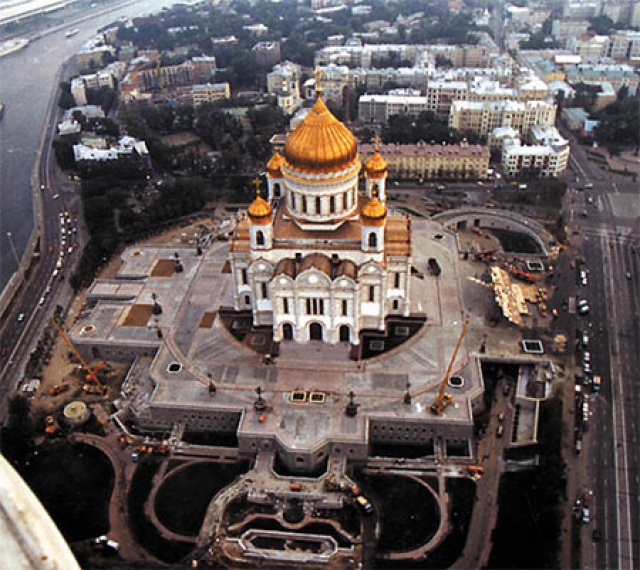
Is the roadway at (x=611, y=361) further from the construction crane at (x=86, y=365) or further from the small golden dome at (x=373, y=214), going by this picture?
the construction crane at (x=86, y=365)

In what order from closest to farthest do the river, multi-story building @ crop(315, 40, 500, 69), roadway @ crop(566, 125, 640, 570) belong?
roadway @ crop(566, 125, 640, 570), the river, multi-story building @ crop(315, 40, 500, 69)

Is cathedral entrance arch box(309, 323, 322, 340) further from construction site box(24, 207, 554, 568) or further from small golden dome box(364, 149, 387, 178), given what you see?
small golden dome box(364, 149, 387, 178)

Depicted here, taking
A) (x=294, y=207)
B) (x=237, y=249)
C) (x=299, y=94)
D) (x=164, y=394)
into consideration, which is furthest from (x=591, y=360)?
(x=299, y=94)

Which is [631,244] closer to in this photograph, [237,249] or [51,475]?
[237,249]

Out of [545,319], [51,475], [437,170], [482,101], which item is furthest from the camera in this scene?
[482,101]

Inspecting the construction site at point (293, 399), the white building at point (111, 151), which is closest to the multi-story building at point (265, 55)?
the white building at point (111, 151)

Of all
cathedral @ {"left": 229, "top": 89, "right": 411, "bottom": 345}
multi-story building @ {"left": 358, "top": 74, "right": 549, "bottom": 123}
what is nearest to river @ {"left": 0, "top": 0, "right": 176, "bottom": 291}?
cathedral @ {"left": 229, "top": 89, "right": 411, "bottom": 345}
